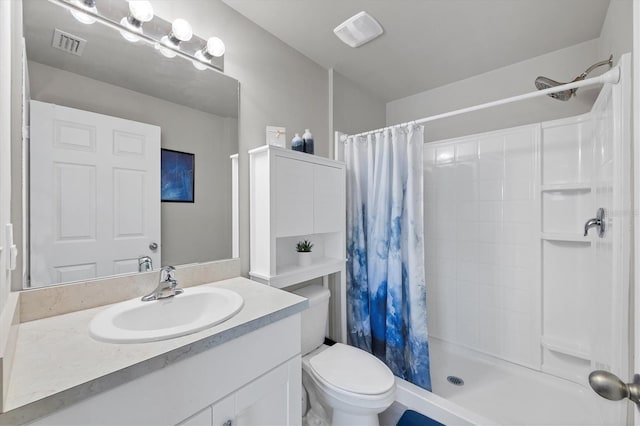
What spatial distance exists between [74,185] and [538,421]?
2.53 metres

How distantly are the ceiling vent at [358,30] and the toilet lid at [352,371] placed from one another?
6.47ft

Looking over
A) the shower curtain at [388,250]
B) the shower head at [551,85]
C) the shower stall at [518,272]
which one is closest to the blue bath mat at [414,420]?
the shower stall at [518,272]

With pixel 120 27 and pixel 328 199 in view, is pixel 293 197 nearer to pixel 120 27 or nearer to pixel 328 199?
pixel 328 199

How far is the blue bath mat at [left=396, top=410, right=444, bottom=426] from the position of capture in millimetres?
1401

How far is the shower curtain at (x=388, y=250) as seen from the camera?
1.69 m

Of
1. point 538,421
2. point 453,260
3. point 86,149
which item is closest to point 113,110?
point 86,149

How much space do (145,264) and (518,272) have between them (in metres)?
2.36

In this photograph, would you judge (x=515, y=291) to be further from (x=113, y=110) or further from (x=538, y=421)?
(x=113, y=110)

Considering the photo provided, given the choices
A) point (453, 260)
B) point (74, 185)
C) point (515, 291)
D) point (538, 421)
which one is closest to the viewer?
point (74, 185)

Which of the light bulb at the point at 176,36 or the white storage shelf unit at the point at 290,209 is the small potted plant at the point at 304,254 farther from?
the light bulb at the point at 176,36

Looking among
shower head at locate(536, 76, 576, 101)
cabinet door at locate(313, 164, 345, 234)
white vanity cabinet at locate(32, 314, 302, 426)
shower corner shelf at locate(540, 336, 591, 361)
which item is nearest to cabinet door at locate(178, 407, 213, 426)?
white vanity cabinet at locate(32, 314, 302, 426)

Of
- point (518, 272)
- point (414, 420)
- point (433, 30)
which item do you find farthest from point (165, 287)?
point (518, 272)

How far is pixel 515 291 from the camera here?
6.34 feet

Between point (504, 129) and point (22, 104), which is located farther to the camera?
point (504, 129)
